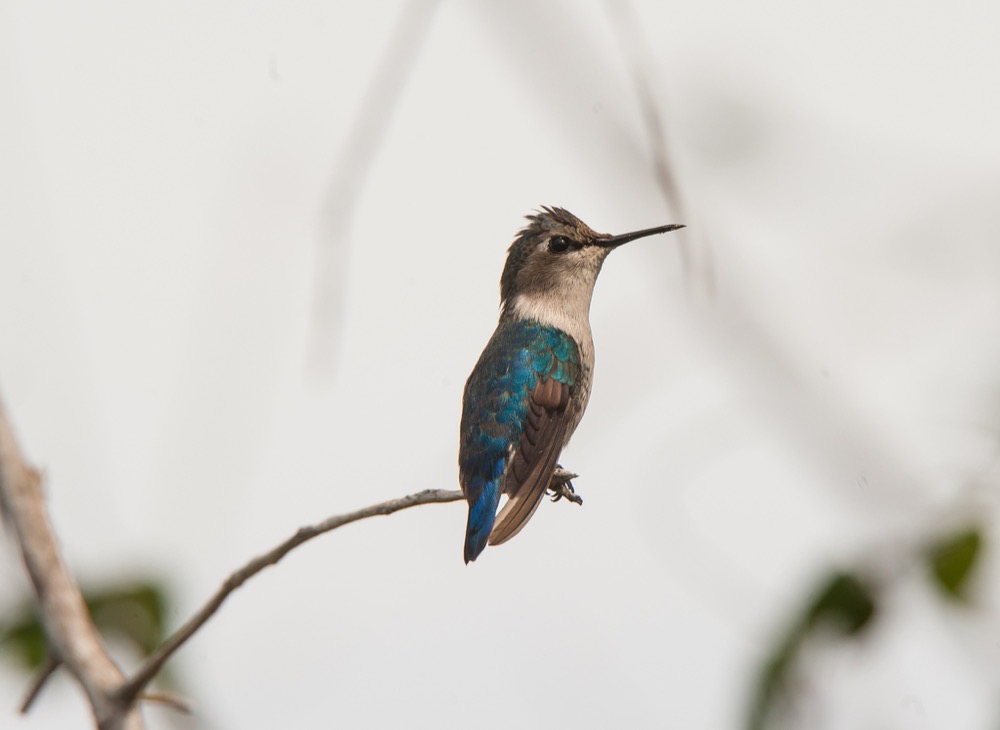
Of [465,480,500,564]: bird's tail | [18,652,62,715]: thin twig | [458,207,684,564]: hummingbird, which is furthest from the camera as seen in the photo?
[458,207,684,564]: hummingbird

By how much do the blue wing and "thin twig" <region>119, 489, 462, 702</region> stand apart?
4.97 feet

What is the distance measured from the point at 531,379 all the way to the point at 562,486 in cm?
52

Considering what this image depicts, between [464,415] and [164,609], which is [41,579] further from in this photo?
[464,415]

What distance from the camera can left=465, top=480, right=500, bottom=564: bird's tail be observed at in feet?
15.2

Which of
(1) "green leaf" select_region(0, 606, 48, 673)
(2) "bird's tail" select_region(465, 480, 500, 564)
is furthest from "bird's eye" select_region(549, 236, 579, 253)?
(1) "green leaf" select_region(0, 606, 48, 673)

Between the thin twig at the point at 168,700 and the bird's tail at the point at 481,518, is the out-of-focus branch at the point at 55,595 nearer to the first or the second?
the thin twig at the point at 168,700

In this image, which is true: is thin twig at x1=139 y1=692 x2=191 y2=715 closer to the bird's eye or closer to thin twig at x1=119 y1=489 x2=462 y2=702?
thin twig at x1=119 y1=489 x2=462 y2=702

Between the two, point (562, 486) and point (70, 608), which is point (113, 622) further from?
point (562, 486)

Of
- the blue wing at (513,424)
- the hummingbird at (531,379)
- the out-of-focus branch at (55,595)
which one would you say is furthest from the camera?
the hummingbird at (531,379)

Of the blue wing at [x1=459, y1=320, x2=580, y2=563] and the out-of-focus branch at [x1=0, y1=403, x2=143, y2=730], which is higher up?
the out-of-focus branch at [x1=0, y1=403, x2=143, y2=730]

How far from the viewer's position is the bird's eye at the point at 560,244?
6656 mm

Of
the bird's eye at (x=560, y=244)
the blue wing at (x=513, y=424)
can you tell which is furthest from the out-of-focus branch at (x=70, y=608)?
the bird's eye at (x=560, y=244)

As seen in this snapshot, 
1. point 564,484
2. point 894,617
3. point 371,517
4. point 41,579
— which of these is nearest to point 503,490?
point 564,484

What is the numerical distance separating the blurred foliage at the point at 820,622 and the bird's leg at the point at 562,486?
2.39m
